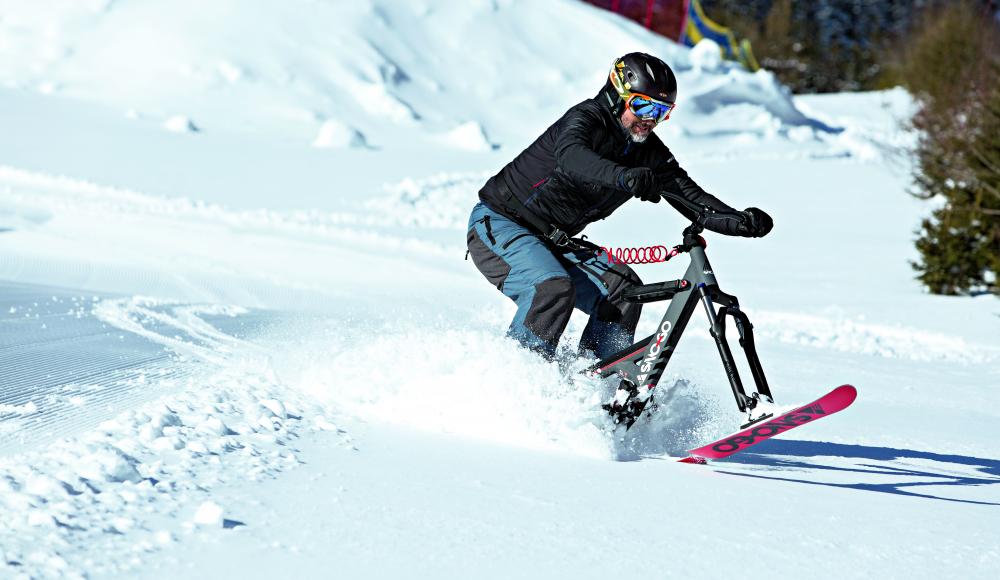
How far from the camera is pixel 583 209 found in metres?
5.16

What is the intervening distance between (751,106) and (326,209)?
17568 mm

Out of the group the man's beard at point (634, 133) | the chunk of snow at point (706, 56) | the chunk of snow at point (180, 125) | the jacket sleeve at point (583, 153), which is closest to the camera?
the jacket sleeve at point (583, 153)

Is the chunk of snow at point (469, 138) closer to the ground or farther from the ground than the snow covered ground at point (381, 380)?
farther from the ground

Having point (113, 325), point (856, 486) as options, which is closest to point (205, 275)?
point (113, 325)

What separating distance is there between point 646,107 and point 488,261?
3.48 ft

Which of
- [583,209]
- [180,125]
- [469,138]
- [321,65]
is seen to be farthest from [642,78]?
[321,65]

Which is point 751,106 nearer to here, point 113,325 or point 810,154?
point 810,154

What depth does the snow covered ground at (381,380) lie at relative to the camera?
10.2 ft

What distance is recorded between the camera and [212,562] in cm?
268

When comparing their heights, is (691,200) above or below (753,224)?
above

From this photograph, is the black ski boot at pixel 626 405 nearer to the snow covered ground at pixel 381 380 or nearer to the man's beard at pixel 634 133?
the snow covered ground at pixel 381 380

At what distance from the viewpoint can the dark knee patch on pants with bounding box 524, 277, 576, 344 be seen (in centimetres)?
488

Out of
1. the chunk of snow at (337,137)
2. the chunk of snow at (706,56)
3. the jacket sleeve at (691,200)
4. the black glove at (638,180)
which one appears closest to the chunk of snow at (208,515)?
the black glove at (638,180)

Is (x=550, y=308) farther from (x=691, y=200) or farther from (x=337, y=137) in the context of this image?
(x=337, y=137)
